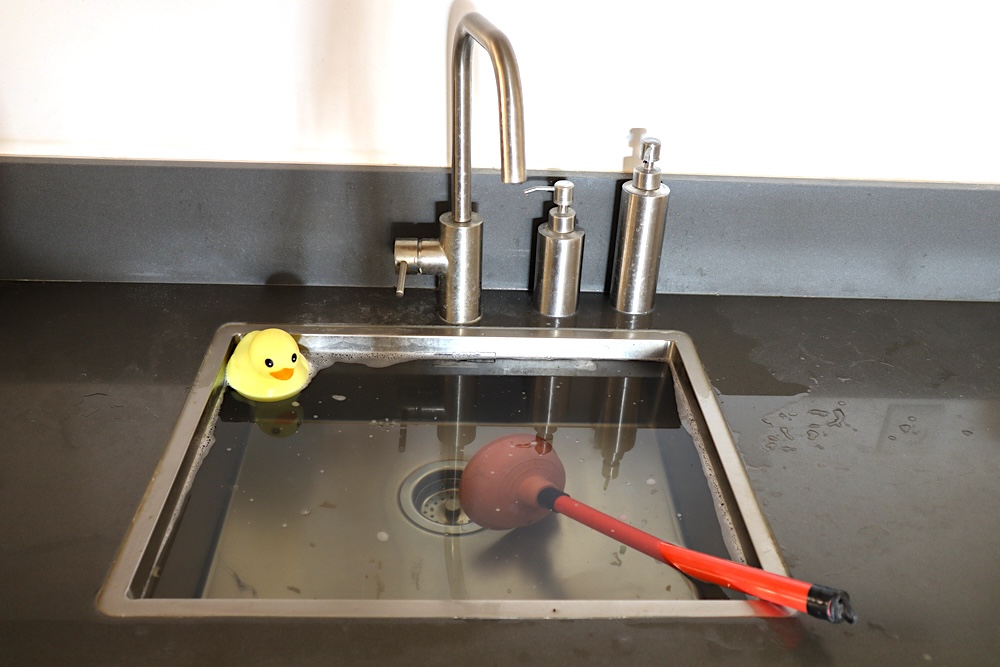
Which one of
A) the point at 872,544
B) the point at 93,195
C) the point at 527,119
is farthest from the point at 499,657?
the point at 93,195

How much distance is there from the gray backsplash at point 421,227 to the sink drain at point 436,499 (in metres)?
0.30

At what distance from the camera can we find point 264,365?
999mm

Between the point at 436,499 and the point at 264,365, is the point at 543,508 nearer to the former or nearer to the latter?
the point at 436,499

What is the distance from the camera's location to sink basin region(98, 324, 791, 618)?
0.78 meters

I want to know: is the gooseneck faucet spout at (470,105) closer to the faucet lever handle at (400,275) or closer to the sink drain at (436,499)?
the faucet lever handle at (400,275)

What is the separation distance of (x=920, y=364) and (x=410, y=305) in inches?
24.7

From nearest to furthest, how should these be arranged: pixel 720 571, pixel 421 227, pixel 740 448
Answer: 1. pixel 720 571
2. pixel 740 448
3. pixel 421 227

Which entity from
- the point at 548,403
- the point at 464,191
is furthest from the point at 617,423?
the point at 464,191

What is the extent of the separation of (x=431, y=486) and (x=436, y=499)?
0.02 meters

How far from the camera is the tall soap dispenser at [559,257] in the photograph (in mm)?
1066

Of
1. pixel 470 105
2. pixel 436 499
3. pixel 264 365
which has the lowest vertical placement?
pixel 436 499

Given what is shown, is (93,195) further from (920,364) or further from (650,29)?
(920,364)

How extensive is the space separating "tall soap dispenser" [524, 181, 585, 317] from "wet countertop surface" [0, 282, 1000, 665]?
0.09ft

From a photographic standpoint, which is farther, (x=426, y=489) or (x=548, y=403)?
(x=548, y=403)
